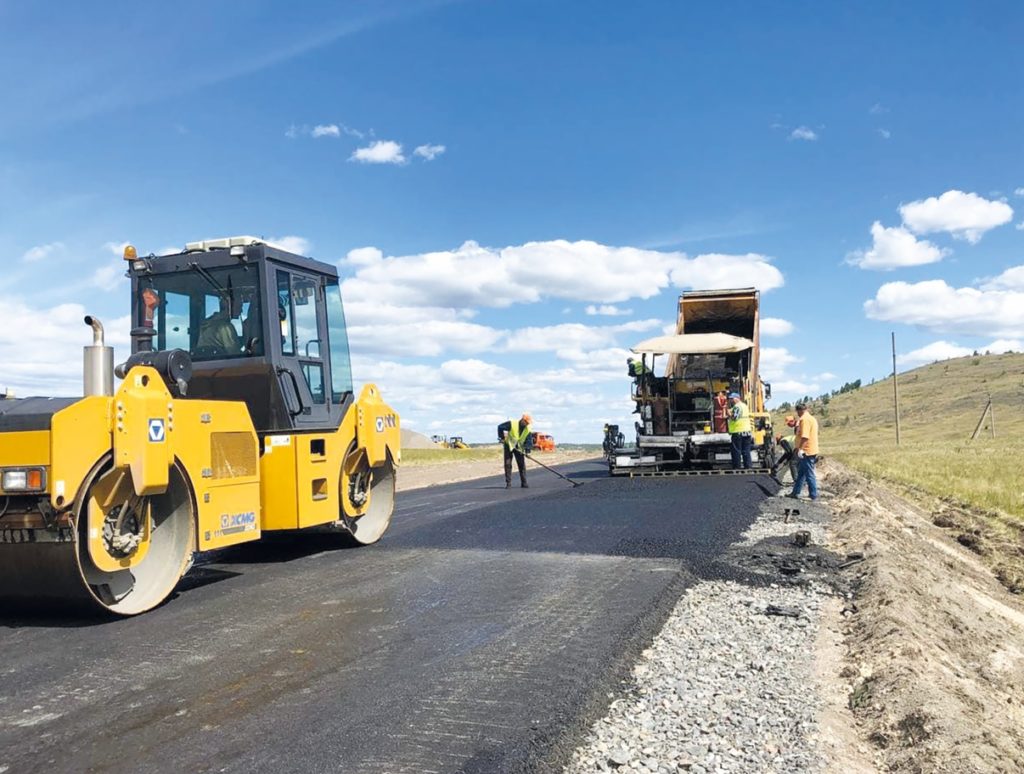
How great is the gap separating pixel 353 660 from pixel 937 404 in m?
56.5

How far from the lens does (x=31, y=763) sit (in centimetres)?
348

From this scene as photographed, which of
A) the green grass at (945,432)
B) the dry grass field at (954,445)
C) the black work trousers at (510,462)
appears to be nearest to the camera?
the dry grass field at (954,445)

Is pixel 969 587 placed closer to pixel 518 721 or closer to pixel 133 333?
pixel 518 721

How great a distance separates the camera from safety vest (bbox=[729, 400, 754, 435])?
17.9 metres

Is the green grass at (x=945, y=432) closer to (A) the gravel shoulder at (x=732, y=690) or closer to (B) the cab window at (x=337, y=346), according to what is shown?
(A) the gravel shoulder at (x=732, y=690)

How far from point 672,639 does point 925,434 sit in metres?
44.1

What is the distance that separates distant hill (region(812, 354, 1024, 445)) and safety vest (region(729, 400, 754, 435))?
24757 mm

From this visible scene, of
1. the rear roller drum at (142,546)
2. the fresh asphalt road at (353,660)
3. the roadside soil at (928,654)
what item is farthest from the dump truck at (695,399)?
the rear roller drum at (142,546)

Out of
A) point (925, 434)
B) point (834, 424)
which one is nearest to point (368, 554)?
point (925, 434)

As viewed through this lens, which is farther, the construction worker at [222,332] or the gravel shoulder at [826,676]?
the construction worker at [222,332]

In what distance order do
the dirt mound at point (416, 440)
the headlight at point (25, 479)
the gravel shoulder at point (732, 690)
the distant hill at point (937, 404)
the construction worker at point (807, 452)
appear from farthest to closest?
the dirt mound at point (416, 440) → the distant hill at point (937, 404) → the construction worker at point (807, 452) → the headlight at point (25, 479) → the gravel shoulder at point (732, 690)

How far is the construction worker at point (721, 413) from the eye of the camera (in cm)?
1906

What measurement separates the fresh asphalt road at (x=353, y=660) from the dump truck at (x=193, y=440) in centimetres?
41

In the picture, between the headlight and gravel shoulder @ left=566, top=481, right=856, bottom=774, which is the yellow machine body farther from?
gravel shoulder @ left=566, top=481, right=856, bottom=774
